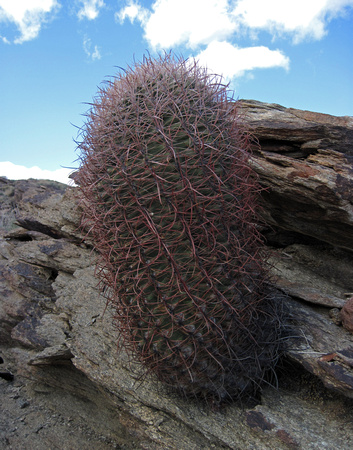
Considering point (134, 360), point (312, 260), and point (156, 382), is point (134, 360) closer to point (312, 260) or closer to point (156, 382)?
point (156, 382)

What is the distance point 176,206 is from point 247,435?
1813 mm

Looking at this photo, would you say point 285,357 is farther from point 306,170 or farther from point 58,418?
point 58,418

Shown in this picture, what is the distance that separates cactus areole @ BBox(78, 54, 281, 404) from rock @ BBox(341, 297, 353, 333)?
767mm

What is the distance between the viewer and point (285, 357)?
11.3ft

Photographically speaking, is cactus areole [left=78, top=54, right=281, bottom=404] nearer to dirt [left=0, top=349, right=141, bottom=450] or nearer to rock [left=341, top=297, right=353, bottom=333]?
rock [left=341, top=297, right=353, bottom=333]

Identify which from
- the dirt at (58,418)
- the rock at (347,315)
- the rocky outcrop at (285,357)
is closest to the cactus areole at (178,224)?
the rocky outcrop at (285,357)

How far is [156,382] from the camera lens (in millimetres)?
3441

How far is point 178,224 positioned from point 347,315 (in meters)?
1.81

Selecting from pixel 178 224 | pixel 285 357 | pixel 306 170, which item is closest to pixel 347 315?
pixel 285 357

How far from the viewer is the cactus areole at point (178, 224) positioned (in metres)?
→ 2.63

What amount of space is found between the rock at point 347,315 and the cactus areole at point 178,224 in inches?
30.2

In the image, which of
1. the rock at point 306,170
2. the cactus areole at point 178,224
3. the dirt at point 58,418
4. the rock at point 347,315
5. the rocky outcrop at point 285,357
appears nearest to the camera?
the cactus areole at point 178,224

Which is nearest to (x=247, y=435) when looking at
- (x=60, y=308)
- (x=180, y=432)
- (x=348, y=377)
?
(x=180, y=432)

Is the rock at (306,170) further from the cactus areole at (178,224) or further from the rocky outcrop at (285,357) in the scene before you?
the cactus areole at (178,224)
